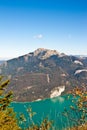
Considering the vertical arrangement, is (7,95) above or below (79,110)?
below

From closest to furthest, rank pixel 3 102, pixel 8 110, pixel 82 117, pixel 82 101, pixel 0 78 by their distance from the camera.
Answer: pixel 82 117 < pixel 82 101 < pixel 0 78 < pixel 3 102 < pixel 8 110

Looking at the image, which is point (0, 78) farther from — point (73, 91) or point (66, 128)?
point (66, 128)

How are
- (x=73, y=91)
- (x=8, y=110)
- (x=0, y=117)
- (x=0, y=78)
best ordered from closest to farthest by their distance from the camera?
(x=73, y=91) → (x=0, y=117) → (x=0, y=78) → (x=8, y=110)

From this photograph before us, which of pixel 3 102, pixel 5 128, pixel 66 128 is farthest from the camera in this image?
pixel 3 102

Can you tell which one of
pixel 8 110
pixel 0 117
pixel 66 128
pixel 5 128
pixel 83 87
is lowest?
pixel 8 110

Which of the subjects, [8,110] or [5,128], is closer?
[5,128]

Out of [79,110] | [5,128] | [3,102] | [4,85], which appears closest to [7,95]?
[3,102]

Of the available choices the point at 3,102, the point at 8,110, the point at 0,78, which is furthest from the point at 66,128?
the point at 8,110

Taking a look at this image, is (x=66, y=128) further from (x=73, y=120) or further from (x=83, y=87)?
(x=83, y=87)

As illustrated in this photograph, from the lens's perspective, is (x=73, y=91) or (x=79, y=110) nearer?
(x=79, y=110)
